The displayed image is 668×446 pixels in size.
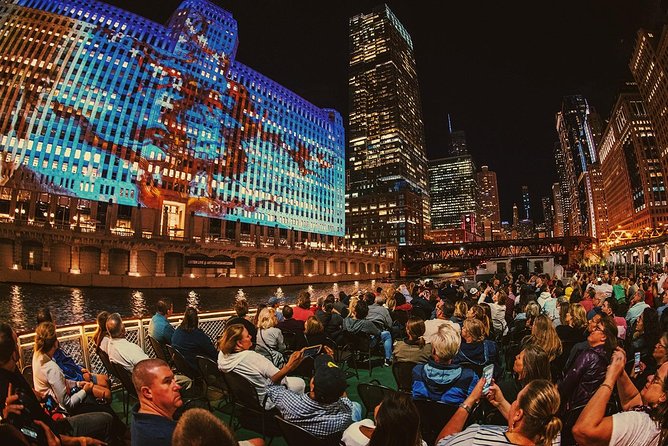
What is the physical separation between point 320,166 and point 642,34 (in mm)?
102249

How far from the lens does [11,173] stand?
70812 mm

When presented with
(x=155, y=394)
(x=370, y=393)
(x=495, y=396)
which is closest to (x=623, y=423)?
(x=495, y=396)

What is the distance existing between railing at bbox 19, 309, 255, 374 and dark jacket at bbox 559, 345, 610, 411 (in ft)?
25.2

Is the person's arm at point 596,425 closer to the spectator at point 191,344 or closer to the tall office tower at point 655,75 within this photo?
the spectator at point 191,344

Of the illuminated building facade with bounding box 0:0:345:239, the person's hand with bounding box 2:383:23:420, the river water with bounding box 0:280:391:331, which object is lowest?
the river water with bounding box 0:280:391:331

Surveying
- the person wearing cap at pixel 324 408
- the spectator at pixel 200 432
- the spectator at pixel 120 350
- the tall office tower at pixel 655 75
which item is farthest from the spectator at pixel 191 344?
the tall office tower at pixel 655 75

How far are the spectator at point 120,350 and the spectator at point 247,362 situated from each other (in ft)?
5.85


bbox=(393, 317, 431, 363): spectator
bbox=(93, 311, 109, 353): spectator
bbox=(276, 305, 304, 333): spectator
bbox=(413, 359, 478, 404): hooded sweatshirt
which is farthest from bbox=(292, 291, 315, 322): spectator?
bbox=(413, 359, 478, 404): hooded sweatshirt

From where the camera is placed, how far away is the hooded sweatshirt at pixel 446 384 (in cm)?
433

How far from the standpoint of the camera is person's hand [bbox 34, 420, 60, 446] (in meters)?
3.16

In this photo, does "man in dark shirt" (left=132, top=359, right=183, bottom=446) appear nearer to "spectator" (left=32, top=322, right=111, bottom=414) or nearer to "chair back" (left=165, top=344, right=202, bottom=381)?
"spectator" (left=32, top=322, right=111, bottom=414)

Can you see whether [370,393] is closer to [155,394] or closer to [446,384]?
[446,384]

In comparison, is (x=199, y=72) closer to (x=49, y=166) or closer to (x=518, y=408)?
(x=49, y=166)

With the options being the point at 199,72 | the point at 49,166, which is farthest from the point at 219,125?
the point at 49,166
